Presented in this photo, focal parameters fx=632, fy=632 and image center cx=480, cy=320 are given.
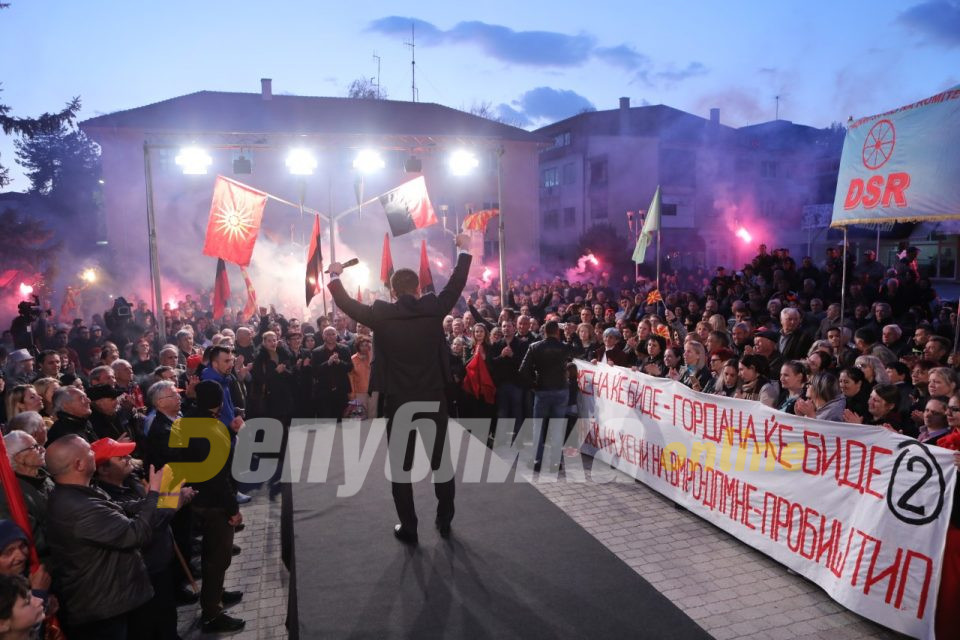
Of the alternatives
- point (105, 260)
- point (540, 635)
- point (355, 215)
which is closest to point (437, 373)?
point (540, 635)

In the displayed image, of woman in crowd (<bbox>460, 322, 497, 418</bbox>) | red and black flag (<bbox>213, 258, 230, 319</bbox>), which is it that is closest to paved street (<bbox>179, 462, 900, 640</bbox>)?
woman in crowd (<bbox>460, 322, 497, 418</bbox>)

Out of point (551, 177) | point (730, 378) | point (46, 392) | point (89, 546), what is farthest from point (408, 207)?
point (551, 177)

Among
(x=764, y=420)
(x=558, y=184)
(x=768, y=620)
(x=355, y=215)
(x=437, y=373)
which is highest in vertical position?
(x=558, y=184)

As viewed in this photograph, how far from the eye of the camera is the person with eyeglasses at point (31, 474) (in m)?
3.87

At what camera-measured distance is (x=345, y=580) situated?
12.8 ft

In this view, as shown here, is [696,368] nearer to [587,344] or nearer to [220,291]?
[587,344]

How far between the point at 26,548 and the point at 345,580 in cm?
167

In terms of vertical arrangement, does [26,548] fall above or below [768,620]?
above

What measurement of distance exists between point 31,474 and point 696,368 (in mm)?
6369

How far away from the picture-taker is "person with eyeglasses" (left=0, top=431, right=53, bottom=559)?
387 centimetres

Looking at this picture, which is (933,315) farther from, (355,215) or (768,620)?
(355,215)

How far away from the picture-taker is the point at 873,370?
616 cm

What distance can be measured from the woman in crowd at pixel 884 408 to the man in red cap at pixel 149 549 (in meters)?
5.26

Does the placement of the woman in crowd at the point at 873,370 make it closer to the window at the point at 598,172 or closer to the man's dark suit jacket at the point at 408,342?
the man's dark suit jacket at the point at 408,342
